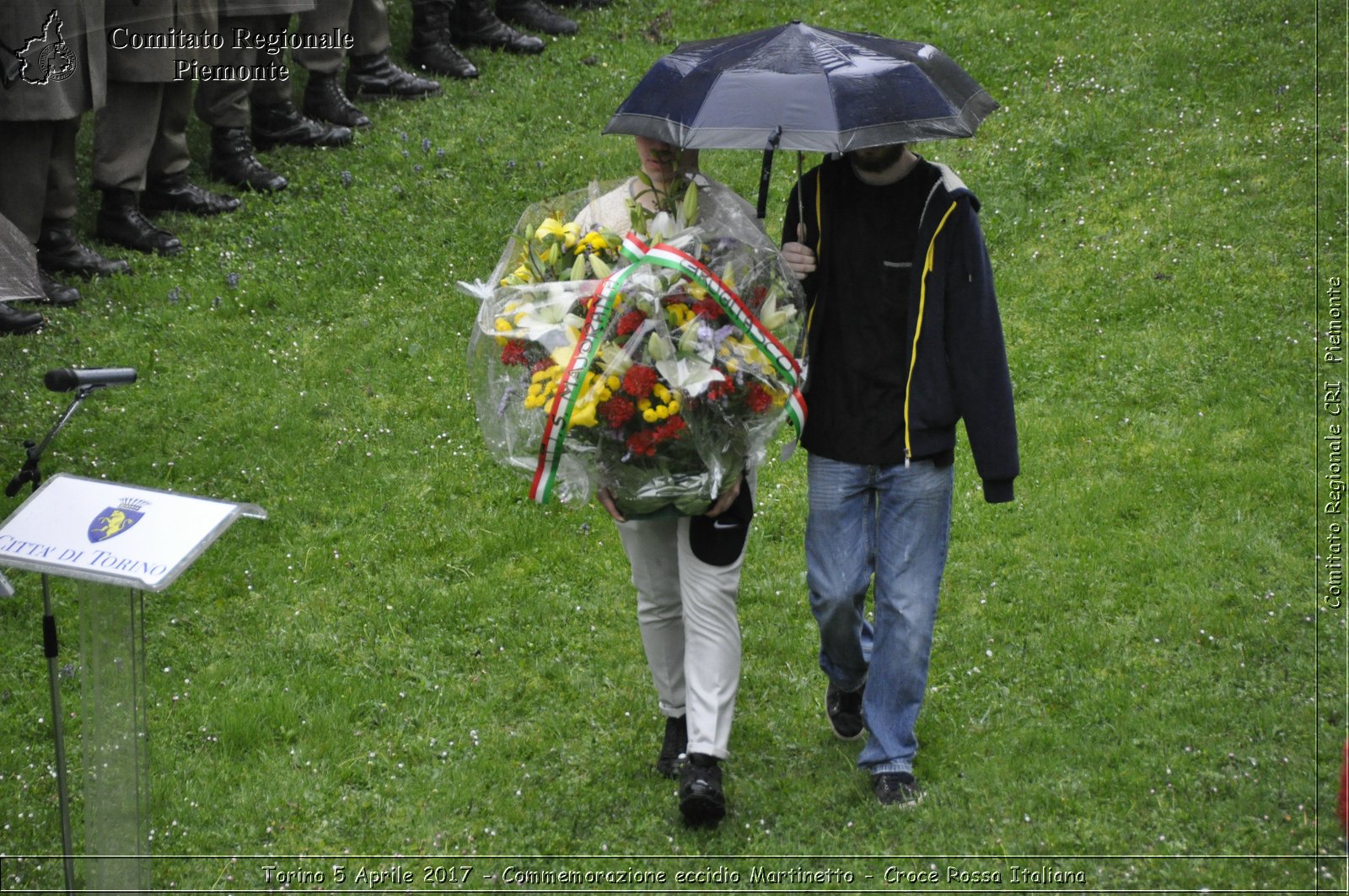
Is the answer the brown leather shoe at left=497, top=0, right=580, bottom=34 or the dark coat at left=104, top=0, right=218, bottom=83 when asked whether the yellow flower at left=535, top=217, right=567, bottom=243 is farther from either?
the brown leather shoe at left=497, top=0, right=580, bottom=34

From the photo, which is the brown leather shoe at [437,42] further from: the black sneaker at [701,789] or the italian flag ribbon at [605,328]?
the black sneaker at [701,789]

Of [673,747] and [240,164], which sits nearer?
[673,747]

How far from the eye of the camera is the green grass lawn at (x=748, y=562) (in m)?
5.04

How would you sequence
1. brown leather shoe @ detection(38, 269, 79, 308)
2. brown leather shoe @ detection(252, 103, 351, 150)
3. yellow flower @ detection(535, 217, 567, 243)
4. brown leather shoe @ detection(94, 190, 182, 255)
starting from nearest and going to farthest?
yellow flower @ detection(535, 217, 567, 243)
brown leather shoe @ detection(38, 269, 79, 308)
brown leather shoe @ detection(94, 190, 182, 255)
brown leather shoe @ detection(252, 103, 351, 150)

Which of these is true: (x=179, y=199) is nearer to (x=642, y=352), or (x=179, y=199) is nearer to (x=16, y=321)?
(x=16, y=321)

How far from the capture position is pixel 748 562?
6859 mm

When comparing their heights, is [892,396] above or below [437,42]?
above

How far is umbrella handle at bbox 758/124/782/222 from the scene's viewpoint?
4.42m

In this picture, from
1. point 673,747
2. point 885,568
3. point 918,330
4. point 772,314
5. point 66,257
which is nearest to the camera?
point 772,314

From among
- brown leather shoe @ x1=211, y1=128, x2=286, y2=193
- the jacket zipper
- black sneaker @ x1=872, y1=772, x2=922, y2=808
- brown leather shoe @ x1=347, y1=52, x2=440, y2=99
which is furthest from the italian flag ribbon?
brown leather shoe @ x1=347, y1=52, x2=440, y2=99

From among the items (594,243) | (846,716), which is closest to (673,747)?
(846,716)

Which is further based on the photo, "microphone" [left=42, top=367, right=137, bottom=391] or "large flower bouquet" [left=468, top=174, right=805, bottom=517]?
"large flower bouquet" [left=468, top=174, right=805, bottom=517]
